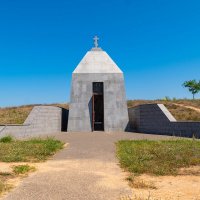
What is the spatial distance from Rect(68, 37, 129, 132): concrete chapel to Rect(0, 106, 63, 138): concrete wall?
1.40 metres

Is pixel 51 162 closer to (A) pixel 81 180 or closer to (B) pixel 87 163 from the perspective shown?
(B) pixel 87 163

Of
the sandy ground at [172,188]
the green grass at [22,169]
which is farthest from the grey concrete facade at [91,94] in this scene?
the sandy ground at [172,188]

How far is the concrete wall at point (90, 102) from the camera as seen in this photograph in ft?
87.3

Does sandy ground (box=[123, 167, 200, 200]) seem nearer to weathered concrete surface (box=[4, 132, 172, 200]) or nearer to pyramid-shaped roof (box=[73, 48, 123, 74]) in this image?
weathered concrete surface (box=[4, 132, 172, 200])

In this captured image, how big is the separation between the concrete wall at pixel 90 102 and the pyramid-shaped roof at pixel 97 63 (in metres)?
0.44

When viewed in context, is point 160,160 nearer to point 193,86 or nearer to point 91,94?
point 91,94

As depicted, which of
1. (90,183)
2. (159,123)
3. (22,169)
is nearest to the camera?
(90,183)

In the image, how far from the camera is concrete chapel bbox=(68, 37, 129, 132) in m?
26.6

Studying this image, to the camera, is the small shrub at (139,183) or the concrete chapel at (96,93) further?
the concrete chapel at (96,93)

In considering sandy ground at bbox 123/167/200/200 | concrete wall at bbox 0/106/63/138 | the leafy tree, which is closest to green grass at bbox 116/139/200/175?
sandy ground at bbox 123/167/200/200

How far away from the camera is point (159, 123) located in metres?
22.7

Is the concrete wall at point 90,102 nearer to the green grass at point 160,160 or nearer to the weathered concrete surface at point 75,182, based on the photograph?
the green grass at point 160,160

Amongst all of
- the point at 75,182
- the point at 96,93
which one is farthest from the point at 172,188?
the point at 96,93

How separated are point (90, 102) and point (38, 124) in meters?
6.12
